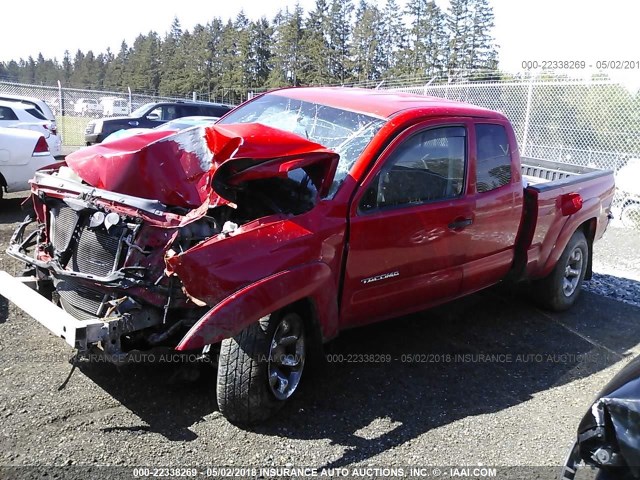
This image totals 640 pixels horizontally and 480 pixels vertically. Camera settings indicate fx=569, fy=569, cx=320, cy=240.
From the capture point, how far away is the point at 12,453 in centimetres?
284

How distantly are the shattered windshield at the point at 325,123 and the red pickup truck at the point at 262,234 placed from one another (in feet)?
0.05

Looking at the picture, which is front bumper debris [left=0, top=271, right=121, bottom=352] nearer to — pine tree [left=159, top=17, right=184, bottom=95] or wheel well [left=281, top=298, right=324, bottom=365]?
wheel well [left=281, top=298, right=324, bottom=365]

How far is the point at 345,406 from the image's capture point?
3.56 m

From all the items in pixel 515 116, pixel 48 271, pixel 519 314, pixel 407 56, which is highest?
pixel 407 56

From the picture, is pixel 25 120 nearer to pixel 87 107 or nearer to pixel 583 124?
pixel 583 124

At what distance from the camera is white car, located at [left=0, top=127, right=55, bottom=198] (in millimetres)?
7680

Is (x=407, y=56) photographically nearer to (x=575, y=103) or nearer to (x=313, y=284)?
(x=575, y=103)

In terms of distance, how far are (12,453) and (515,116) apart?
11385 mm

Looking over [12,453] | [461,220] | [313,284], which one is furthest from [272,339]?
[461,220]

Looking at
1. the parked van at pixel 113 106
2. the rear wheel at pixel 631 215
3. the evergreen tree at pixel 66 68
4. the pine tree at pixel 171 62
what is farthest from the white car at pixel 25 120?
the evergreen tree at pixel 66 68

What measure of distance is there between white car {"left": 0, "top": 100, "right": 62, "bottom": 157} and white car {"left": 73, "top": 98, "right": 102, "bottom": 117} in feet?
39.4

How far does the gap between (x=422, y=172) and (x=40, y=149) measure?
20.3 feet

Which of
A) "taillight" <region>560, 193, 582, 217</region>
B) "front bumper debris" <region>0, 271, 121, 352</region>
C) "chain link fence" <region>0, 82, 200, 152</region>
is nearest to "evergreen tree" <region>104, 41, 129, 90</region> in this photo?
"chain link fence" <region>0, 82, 200, 152</region>

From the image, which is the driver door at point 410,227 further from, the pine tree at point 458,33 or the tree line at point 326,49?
the pine tree at point 458,33
